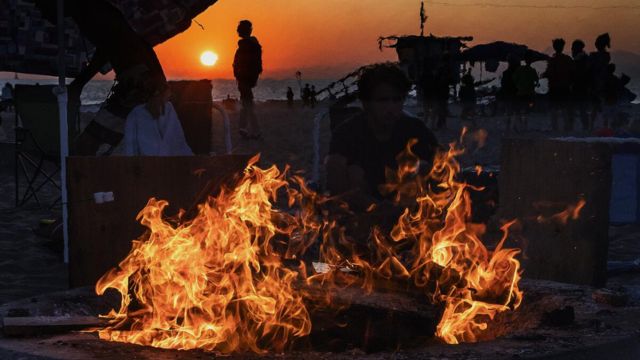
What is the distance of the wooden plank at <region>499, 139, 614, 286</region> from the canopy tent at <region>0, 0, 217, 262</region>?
158 inches

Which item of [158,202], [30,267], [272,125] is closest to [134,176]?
[158,202]

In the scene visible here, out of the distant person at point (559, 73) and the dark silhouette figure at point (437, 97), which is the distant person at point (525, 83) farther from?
the dark silhouette figure at point (437, 97)

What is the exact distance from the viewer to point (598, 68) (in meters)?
18.8

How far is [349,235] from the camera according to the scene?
20.2 ft

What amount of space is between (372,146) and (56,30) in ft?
15.3

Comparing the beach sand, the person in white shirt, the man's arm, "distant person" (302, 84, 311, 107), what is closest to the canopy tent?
the man's arm

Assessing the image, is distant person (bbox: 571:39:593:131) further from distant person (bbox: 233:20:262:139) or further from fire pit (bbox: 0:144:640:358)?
fire pit (bbox: 0:144:640:358)

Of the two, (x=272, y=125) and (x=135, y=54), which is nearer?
(x=135, y=54)

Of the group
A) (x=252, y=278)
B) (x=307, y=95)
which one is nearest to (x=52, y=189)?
(x=252, y=278)

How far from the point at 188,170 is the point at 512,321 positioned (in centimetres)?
232

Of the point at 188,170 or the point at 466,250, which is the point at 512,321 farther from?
the point at 188,170

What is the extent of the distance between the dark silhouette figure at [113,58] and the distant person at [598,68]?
12.0 metres

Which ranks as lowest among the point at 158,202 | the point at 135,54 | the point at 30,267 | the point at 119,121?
the point at 30,267

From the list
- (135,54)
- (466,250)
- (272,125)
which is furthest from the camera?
(272,125)
